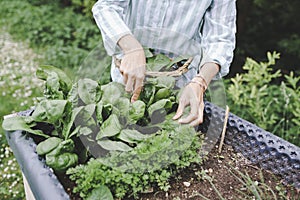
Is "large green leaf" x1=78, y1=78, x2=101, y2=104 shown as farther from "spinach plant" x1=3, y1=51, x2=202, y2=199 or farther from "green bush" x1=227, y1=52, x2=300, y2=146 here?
"green bush" x1=227, y1=52, x2=300, y2=146

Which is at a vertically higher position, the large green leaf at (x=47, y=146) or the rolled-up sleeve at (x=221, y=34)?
the rolled-up sleeve at (x=221, y=34)

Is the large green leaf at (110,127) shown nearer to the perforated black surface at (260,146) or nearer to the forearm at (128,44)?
the forearm at (128,44)

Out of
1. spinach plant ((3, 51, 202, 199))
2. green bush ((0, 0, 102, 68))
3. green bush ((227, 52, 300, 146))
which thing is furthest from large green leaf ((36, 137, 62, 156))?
green bush ((0, 0, 102, 68))

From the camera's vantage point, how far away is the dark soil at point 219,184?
131cm

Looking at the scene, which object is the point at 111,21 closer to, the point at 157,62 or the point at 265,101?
the point at 157,62

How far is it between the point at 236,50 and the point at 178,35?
76.1 inches

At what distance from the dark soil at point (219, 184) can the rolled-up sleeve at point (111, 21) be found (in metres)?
0.45

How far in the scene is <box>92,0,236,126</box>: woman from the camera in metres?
1.28

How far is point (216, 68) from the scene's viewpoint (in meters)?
1.38

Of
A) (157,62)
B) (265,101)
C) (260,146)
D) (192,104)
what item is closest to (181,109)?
(192,104)

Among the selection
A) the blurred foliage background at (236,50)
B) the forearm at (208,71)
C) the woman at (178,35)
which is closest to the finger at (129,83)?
the woman at (178,35)

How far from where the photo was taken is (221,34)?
142cm

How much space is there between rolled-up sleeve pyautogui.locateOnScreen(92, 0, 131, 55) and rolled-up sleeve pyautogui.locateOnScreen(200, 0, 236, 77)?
0.91ft

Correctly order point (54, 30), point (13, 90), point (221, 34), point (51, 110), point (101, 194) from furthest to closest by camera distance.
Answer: point (54, 30) → point (13, 90) → point (221, 34) → point (51, 110) → point (101, 194)
